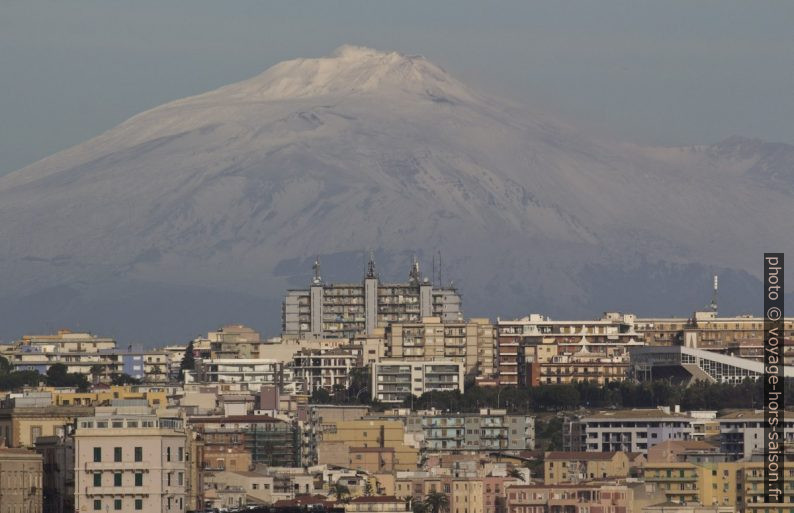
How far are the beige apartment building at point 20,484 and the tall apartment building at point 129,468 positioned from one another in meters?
2.23

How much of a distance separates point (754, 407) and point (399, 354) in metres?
38.0

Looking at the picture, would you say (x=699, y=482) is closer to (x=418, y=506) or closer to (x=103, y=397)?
(x=418, y=506)

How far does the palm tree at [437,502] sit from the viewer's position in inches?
4441

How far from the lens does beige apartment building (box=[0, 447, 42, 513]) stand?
7144 cm

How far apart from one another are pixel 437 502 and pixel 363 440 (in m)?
26.5

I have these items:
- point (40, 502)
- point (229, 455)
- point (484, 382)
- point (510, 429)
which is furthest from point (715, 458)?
point (484, 382)

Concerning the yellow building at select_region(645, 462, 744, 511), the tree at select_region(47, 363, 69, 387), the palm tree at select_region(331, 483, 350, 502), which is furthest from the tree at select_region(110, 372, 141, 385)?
the yellow building at select_region(645, 462, 744, 511)

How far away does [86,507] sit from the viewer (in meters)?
69.1

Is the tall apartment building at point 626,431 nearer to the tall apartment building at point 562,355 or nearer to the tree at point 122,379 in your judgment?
the tree at point 122,379

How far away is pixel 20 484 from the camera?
7206 cm

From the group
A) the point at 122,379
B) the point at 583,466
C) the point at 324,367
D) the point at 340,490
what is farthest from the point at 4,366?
the point at 340,490

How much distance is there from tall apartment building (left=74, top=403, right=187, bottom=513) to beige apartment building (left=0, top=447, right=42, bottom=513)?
223 cm

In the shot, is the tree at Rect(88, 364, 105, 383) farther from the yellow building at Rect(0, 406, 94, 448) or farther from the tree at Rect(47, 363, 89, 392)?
the yellow building at Rect(0, 406, 94, 448)

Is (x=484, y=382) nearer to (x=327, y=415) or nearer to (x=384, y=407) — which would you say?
(x=384, y=407)
